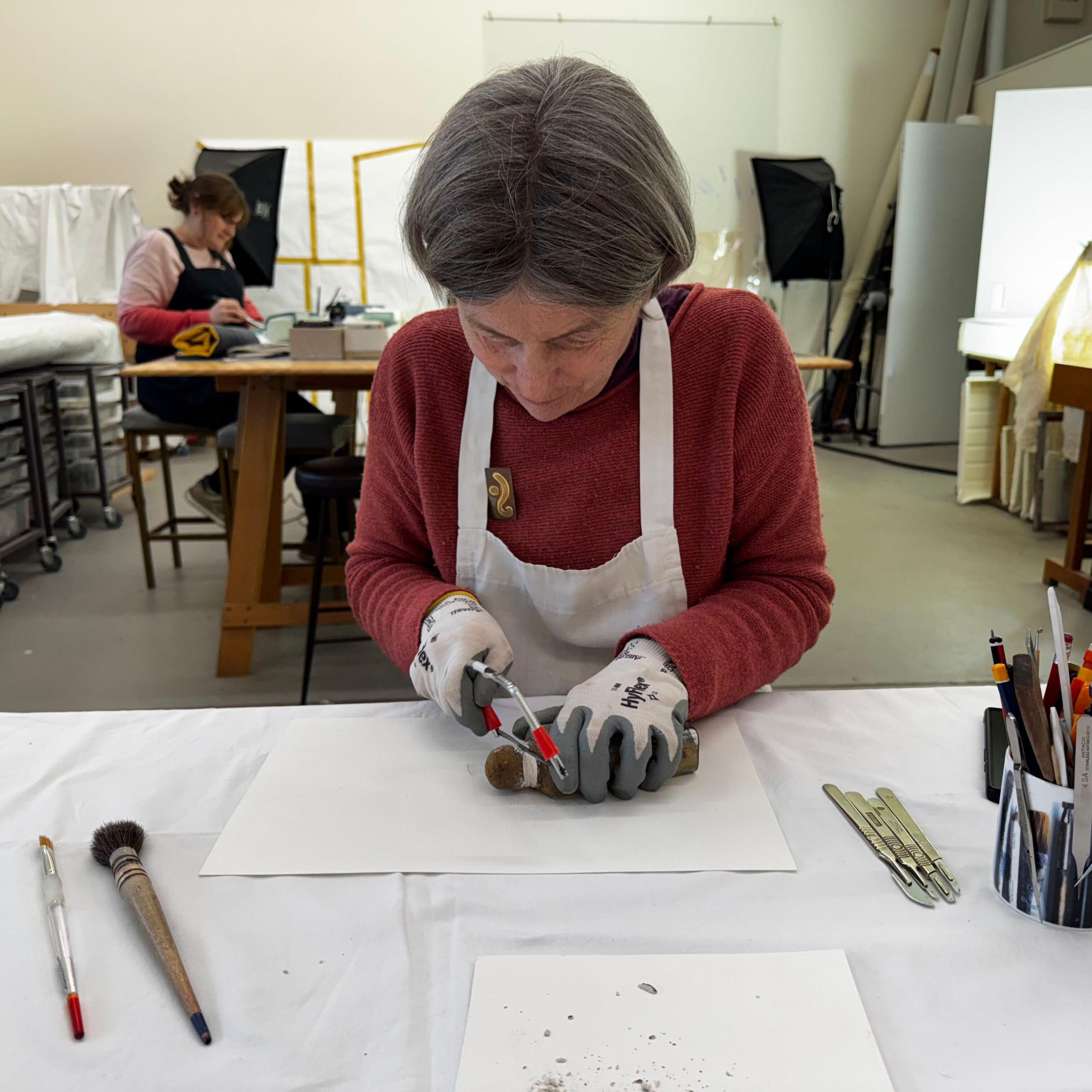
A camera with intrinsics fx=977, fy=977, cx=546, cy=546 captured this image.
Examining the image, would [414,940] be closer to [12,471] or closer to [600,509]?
[600,509]

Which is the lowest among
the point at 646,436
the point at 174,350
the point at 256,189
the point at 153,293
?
the point at 174,350

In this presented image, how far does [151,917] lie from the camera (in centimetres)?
65

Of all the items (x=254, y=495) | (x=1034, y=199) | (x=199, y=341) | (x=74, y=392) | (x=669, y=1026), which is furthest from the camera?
(x=1034, y=199)

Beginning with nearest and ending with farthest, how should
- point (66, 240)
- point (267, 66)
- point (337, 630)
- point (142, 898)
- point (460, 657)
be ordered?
point (142, 898), point (460, 657), point (337, 630), point (66, 240), point (267, 66)

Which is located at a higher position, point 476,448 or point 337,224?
point 337,224

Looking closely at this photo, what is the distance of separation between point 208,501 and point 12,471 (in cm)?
71

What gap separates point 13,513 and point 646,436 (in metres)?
3.25

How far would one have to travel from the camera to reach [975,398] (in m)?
4.39

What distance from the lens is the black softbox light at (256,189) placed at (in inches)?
230

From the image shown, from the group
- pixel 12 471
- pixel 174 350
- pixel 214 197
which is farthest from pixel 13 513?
pixel 214 197

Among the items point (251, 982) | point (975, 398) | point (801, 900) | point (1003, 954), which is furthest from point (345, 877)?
point (975, 398)

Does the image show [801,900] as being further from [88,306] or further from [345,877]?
[88,306]

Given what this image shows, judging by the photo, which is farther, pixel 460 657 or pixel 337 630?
pixel 337 630

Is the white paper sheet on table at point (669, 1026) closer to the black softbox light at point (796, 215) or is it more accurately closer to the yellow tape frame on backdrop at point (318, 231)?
the black softbox light at point (796, 215)
